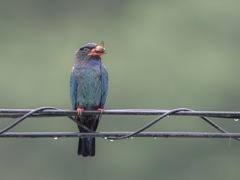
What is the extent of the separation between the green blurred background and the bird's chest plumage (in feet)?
32.9

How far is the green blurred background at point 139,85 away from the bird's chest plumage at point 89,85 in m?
10.0

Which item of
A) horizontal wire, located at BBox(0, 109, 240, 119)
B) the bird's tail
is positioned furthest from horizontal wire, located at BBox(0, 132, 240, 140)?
the bird's tail

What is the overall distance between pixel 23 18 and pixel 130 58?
4424 mm

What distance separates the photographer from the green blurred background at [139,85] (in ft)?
64.6

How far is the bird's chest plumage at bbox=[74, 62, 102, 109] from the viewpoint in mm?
8133

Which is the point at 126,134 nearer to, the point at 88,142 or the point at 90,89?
the point at 88,142

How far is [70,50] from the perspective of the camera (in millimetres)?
21938

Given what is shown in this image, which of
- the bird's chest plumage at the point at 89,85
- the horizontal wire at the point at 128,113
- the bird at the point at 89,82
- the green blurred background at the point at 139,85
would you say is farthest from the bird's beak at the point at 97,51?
the green blurred background at the point at 139,85

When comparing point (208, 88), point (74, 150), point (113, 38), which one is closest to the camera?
point (74, 150)

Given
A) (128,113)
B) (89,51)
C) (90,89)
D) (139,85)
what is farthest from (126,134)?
(139,85)

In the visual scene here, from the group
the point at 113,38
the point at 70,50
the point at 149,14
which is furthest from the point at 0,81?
the point at 149,14

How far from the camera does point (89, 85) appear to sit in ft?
26.8

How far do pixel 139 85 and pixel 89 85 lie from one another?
12.9 m

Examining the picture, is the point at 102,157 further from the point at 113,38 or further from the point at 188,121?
the point at 113,38
